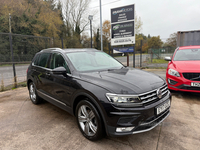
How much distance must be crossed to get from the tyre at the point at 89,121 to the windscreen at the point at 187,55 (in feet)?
13.9

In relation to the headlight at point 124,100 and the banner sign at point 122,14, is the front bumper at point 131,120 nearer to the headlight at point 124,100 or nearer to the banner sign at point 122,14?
the headlight at point 124,100

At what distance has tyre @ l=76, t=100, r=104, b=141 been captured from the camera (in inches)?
85.5

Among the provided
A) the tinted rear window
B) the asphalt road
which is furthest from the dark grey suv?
the tinted rear window

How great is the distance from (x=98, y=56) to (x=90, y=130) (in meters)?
1.81

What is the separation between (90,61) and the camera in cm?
320

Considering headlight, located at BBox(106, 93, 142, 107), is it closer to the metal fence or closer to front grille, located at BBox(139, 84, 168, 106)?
front grille, located at BBox(139, 84, 168, 106)

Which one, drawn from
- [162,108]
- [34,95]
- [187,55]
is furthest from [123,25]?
[162,108]

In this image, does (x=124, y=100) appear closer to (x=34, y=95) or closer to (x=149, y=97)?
(x=149, y=97)

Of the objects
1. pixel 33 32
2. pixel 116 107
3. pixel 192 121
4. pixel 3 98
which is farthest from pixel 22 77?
Answer: pixel 33 32

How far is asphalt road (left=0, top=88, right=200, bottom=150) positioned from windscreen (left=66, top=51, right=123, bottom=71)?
1281 mm

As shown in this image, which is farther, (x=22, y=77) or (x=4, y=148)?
A: (x=22, y=77)

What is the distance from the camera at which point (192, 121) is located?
2988mm

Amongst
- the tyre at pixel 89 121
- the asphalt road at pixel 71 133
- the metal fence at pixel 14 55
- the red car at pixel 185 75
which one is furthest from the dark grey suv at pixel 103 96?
the metal fence at pixel 14 55

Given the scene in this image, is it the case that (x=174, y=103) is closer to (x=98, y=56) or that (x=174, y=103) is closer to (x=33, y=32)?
(x=98, y=56)
